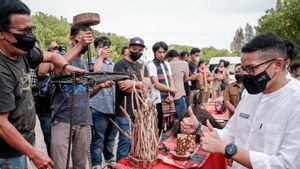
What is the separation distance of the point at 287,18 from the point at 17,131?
15.7 meters

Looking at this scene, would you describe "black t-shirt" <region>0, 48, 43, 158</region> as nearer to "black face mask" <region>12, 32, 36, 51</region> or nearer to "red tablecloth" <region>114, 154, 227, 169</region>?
"black face mask" <region>12, 32, 36, 51</region>

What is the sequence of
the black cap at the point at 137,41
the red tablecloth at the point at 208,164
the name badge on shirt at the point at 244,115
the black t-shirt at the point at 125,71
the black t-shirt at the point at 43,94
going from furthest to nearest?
the black cap at the point at 137,41 < the black t-shirt at the point at 125,71 < the black t-shirt at the point at 43,94 < the red tablecloth at the point at 208,164 < the name badge on shirt at the point at 244,115

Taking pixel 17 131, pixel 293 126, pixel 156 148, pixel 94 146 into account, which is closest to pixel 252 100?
pixel 293 126

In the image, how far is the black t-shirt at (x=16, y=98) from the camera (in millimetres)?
1996

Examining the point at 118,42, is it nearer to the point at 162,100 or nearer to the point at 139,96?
the point at 162,100

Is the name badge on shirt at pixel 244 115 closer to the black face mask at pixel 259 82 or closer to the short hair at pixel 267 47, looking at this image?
the black face mask at pixel 259 82

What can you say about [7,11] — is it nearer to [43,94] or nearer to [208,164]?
[43,94]

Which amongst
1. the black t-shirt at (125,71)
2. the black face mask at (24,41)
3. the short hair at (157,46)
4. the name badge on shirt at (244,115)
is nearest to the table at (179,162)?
the name badge on shirt at (244,115)

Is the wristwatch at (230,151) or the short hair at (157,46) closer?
the wristwatch at (230,151)

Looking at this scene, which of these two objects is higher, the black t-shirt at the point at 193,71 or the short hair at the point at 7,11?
the short hair at the point at 7,11

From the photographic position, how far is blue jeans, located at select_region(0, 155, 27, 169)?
7.09ft

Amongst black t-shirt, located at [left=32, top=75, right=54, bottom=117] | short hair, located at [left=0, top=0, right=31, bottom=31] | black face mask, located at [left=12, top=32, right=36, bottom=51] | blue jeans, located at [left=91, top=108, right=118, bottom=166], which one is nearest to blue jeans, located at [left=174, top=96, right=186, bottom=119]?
blue jeans, located at [left=91, top=108, right=118, bottom=166]

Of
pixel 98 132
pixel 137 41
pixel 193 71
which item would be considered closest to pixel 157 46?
pixel 137 41

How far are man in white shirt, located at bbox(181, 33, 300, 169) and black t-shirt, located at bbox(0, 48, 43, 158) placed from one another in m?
1.18
